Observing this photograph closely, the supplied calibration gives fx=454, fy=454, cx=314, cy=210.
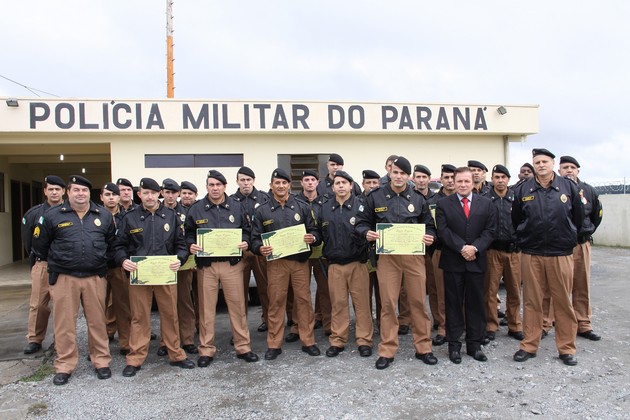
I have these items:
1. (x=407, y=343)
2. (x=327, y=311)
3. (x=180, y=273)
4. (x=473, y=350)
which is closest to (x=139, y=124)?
(x=180, y=273)

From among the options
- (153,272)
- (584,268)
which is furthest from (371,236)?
(584,268)

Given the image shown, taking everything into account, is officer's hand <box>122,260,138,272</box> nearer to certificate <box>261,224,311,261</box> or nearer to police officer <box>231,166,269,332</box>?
certificate <box>261,224,311,261</box>

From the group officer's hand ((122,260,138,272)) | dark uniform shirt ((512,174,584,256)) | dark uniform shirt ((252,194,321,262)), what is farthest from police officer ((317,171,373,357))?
officer's hand ((122,260,138,272))

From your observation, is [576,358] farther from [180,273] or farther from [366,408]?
[180,273]

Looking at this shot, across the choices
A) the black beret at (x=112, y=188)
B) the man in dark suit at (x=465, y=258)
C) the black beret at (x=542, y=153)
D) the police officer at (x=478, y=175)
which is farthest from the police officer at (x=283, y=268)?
the black beret at (x=542, y=153)

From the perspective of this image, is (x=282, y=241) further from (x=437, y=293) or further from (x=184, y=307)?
(x=437, y=293)

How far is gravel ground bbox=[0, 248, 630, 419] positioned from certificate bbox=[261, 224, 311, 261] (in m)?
1.16

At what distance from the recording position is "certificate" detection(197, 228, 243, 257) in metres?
4.84

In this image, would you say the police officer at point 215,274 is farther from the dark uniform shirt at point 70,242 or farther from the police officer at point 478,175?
the police officer at point 478,175

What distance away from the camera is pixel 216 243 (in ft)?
15.9

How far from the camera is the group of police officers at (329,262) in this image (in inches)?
179

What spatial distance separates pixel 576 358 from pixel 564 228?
1.35 meters

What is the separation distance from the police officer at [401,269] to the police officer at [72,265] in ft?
8.89

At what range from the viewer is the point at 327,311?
592 cm
